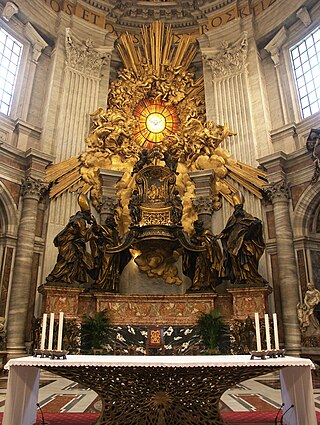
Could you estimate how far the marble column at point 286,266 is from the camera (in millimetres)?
8688

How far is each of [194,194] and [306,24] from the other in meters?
6.00

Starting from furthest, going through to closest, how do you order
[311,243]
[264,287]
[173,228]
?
[311,243] < [173,228] < [264,287]

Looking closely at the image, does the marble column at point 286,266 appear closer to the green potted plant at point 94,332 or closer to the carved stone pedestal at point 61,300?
A: the green potted plant at point 94,332

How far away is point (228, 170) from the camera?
10.7m

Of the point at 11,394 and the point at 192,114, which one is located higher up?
the point at 192,114

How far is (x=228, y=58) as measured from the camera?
12.5m

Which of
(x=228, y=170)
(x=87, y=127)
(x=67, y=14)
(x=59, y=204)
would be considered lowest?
(x=59, y=204)

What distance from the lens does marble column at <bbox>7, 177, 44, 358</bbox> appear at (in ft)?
28.2

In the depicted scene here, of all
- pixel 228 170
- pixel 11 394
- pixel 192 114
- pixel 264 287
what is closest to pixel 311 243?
pixel 264 287

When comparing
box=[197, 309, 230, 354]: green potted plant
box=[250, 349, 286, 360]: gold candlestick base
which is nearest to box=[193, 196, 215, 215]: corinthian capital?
box=[197, 309, 230, 354]: green potted plant

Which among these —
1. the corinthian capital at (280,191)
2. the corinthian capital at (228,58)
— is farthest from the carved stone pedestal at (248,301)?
the corinthian capital at (228,58)

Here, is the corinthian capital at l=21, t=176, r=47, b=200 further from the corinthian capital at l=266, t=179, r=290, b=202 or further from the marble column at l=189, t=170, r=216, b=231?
the corinthian capital at l=266, t=179, r=290, b=202

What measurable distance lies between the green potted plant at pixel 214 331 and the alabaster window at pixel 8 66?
777cm

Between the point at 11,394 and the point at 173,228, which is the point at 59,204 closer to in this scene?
the point at 173,228
